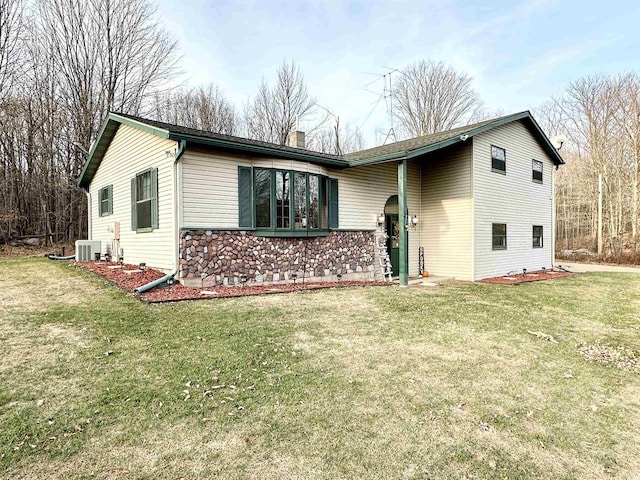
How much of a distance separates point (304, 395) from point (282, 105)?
2375cm

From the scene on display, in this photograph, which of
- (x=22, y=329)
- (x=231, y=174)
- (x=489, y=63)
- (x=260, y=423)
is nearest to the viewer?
(x=260, y=423)

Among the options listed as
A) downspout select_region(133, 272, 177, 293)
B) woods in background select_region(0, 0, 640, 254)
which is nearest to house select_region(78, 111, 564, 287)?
downspout select_region(133, 272, 177, 293)

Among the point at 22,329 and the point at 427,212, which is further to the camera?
the point at 427,212

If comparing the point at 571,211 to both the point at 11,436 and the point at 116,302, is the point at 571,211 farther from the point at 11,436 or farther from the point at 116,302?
the point at 11,436

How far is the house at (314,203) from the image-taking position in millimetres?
7762

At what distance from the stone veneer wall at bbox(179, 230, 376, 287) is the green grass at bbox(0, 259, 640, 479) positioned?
181 centimetres

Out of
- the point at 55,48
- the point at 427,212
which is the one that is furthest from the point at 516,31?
the point at 55,48

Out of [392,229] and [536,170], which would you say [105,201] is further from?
[536,170]

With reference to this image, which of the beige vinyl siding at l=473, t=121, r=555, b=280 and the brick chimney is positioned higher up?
the brick chimney

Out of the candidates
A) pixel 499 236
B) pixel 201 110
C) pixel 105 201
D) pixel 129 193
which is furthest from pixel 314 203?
pixel 201 110

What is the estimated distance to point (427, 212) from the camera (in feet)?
38.3

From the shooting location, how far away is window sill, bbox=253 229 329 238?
8383mm

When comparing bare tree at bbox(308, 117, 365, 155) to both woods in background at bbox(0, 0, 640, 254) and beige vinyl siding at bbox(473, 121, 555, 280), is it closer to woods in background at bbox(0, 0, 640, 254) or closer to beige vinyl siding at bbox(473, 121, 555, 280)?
woods in background at bbox(0, 0, 640, 254)

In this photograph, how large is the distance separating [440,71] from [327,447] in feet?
85.6
